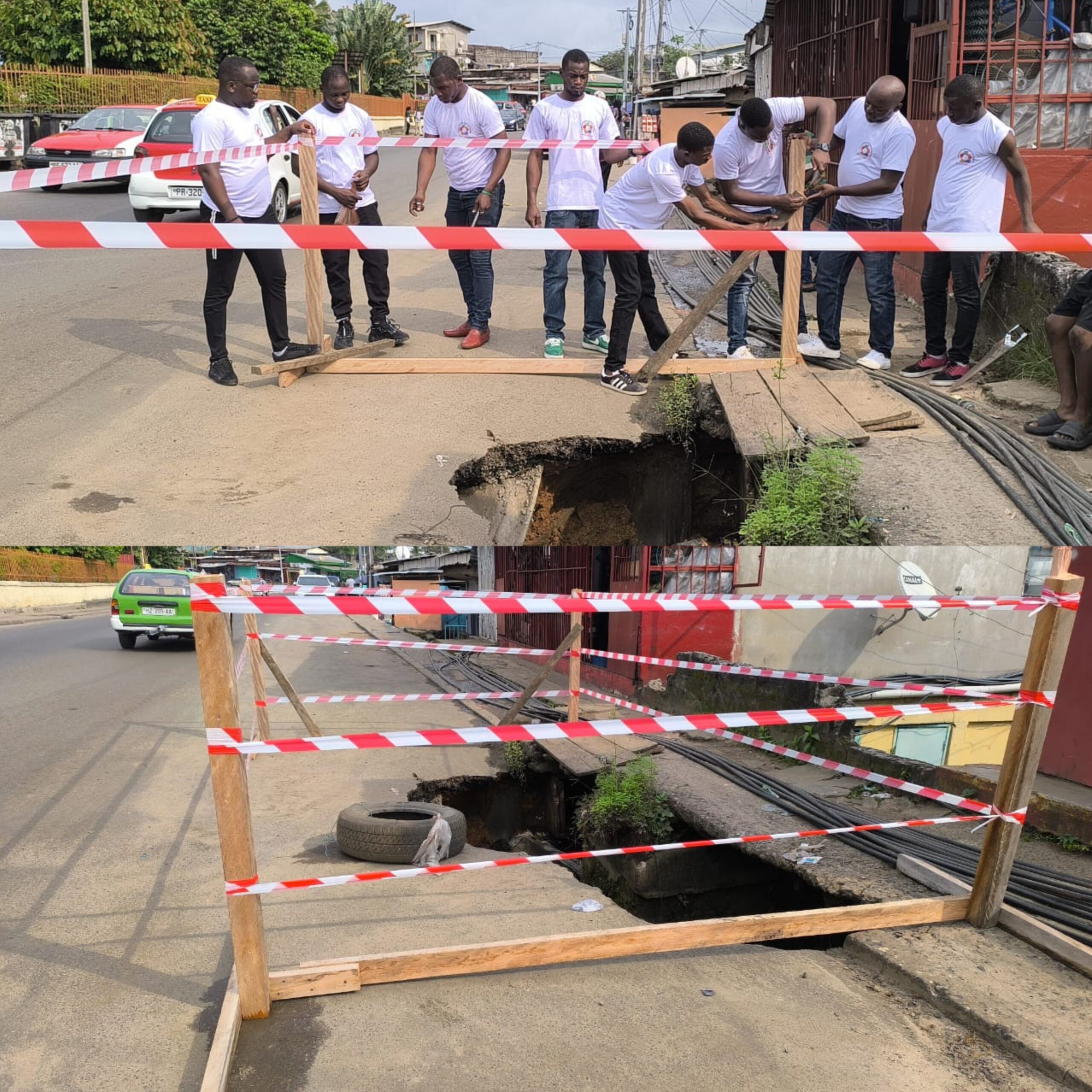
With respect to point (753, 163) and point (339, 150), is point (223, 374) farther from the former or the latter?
point (753, 163)

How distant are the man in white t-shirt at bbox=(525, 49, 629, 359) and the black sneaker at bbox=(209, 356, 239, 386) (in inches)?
88.1

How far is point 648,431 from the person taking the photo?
6.43 m

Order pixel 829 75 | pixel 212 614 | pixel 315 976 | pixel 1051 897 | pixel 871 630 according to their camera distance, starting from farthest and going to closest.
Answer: pixel 829 75 < pixel 871 630 < pixel 1051 897 < pixel 315 976 < pixel 212 614

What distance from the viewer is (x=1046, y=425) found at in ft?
19.9

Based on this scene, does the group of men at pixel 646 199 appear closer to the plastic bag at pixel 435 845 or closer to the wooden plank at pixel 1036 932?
the wooden plank at pixel 1036 932

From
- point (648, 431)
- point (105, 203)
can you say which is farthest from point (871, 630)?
point (105, 203)

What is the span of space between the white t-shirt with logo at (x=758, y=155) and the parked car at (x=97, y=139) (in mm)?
13502

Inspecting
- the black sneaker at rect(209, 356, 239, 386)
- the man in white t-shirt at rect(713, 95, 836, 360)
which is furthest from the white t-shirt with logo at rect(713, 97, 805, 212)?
the black sneaker at rect(209, 356, 239, 386)

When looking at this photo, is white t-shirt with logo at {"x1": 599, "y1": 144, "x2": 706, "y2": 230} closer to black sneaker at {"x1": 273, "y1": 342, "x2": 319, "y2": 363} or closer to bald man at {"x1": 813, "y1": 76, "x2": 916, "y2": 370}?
bald man at {"x1": 813, "y1": 76, "x2": 916, "y2": 370}

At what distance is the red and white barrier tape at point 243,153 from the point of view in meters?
6.22

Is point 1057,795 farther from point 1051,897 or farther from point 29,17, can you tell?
point 29,17

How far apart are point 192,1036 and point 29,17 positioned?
37.1 metres

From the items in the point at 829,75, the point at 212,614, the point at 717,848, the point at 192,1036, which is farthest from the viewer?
the point at 829,75

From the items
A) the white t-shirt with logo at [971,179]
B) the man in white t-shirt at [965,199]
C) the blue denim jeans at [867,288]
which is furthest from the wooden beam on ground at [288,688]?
the white t-shirt with logo at [971,179]
